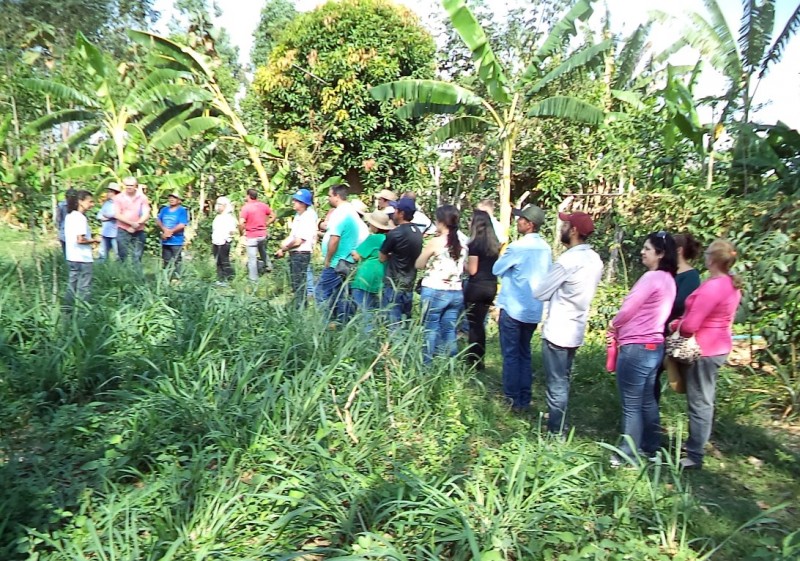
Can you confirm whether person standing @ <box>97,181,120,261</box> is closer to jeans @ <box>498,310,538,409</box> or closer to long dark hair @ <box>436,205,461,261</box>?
long dark hair @ <box>436,205,461,261</box>

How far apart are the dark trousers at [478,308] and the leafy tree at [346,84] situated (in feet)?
25.0

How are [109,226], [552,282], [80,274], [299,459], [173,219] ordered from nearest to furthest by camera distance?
[299,459] < [552,282] < [80,274] < [109,226] < [173,219]

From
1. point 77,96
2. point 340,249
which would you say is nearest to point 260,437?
point 340,249

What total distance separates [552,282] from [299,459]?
2146 millimetres

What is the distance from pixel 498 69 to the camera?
28.6 ft

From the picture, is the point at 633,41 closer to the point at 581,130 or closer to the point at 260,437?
the point at 581,130

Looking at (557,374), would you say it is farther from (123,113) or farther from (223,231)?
(123,113)

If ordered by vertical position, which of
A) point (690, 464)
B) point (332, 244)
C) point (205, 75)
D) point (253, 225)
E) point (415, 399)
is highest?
point (205, 75)

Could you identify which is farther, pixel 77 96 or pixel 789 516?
pixel 77 96

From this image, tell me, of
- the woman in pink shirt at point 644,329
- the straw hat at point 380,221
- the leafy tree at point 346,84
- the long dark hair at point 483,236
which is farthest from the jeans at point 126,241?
the woman in pink shirt at point 644,329

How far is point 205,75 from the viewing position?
12062 mm

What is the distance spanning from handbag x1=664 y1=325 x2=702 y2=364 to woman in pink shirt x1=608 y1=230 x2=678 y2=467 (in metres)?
0.09

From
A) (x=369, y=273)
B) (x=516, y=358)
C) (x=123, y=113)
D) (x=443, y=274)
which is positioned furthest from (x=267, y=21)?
(x=516, y=358)

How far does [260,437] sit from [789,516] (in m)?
3.29
